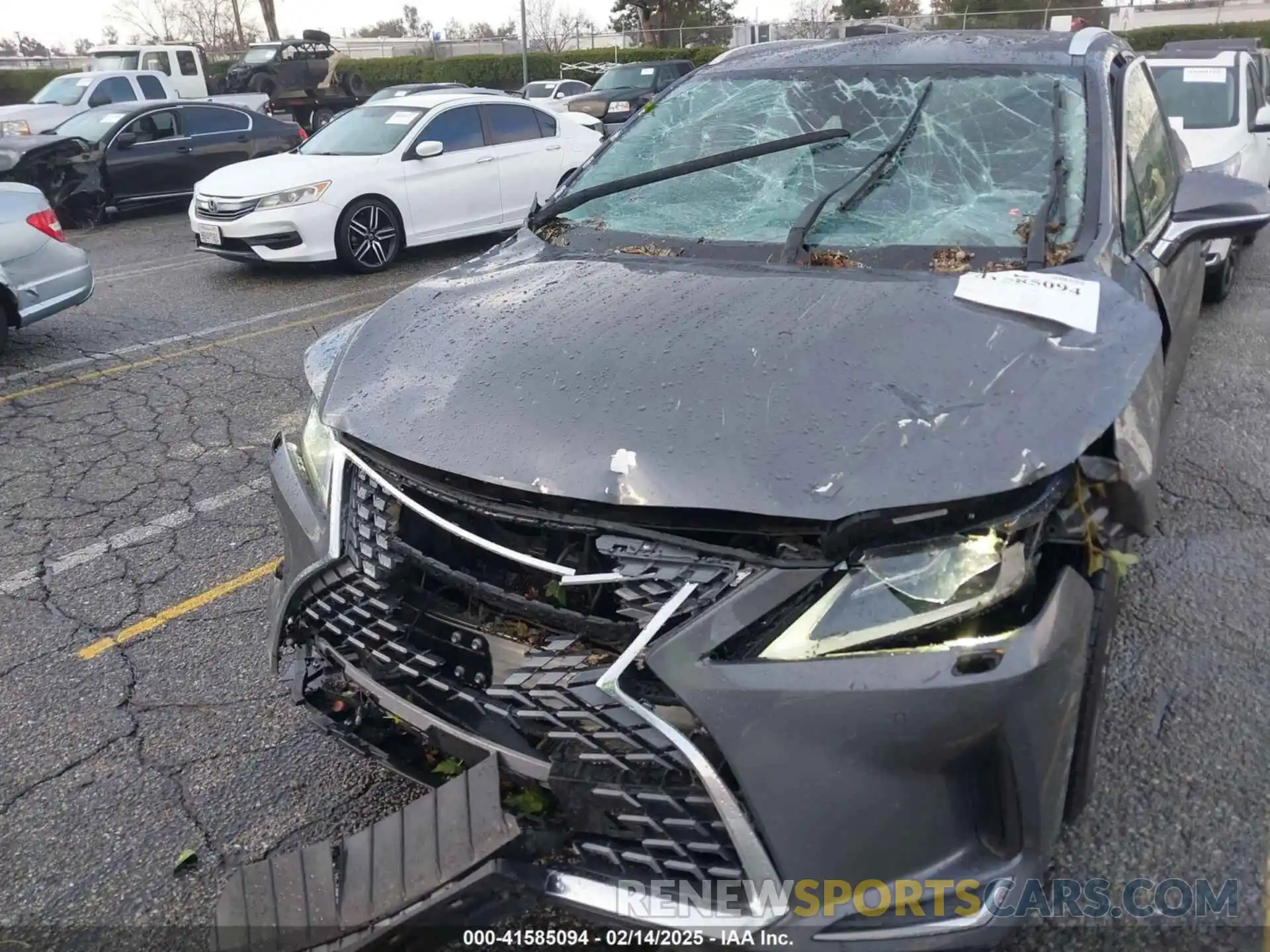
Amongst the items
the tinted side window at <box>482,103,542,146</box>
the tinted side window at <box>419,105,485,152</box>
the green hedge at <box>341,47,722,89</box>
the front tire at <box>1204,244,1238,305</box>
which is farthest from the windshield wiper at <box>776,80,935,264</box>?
the green hedge at <box>341,47,722,89</box>

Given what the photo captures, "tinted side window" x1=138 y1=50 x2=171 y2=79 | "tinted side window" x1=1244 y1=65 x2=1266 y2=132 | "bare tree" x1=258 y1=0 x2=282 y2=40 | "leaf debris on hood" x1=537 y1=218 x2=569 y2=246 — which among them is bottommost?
"tinted side window" x1=1244 y1=65 x2=1266 y2=132

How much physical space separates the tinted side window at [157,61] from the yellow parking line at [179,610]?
750 inches

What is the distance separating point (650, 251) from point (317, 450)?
1.13 meters

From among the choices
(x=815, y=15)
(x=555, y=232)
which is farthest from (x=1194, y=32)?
(x=555, y=232)

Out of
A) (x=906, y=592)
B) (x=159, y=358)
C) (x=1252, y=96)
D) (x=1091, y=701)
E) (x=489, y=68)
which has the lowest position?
(x=159, y=358)

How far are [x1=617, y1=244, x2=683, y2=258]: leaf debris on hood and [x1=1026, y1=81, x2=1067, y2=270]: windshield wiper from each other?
3.14 ft

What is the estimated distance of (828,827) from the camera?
1.60m

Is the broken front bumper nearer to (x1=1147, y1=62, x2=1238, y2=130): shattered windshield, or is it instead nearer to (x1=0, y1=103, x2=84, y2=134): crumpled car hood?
(x1=1147, y1=62, x2=1238, y2=130): shattered windshield

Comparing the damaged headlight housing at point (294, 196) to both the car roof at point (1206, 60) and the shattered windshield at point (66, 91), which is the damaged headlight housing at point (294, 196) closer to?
the car roof at point (1206, 60)

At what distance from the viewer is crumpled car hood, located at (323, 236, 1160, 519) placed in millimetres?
1710

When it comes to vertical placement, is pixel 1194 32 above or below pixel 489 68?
below

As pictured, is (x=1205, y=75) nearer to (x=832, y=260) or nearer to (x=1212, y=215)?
(x=1212, y=215)

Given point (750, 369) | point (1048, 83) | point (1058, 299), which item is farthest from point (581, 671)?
point (1048, 83)

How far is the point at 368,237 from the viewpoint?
29.5 ft
